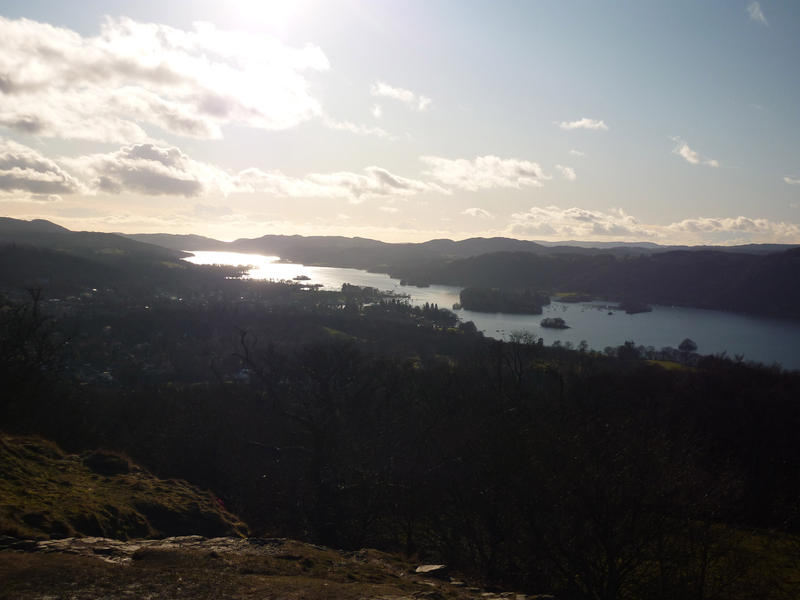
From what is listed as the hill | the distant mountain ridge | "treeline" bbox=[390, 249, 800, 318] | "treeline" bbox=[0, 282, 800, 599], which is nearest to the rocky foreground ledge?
the hill

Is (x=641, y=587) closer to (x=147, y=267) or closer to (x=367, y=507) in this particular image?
(x=367, y=507)

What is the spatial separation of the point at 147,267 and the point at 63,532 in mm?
132432

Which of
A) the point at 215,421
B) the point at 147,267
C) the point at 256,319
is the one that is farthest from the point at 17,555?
the point at 147,267

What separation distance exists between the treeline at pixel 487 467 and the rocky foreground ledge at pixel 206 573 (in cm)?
280

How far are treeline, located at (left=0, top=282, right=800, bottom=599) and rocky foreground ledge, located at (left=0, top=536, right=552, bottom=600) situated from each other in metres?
2.80

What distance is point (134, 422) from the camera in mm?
19375

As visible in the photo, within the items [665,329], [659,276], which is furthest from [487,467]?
[659,276]

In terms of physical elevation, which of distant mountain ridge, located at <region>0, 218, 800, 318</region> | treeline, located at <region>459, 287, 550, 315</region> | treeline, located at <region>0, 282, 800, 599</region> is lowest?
treeline, located at <region>0, 282, 800, 599</region>

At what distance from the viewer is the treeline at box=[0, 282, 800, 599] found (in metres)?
9.27

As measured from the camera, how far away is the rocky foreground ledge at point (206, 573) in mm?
5422

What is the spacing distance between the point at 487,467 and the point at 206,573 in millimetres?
7853

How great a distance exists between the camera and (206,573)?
20.6 feet

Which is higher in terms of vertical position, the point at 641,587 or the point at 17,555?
the point at 17,555

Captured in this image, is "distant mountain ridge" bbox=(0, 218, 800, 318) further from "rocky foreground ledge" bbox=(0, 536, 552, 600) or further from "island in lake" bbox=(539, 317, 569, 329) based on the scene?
"rocky foreground ledge" bbox=(0, 536, 552, 600)
